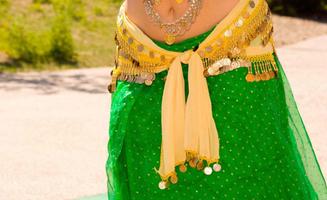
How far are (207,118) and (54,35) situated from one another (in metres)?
7.41

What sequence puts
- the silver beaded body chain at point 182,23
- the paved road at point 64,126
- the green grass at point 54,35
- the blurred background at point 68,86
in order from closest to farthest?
1. the silver beaded body chain at point 182,23
2. the paved road at point 64,126
3. the blurred background at point 68,86
4. the green grass at point 54,35

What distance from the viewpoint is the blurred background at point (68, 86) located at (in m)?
6.02

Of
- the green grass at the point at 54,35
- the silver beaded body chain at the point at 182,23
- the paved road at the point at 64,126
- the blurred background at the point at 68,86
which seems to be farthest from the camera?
the green grass at the point at 54,35

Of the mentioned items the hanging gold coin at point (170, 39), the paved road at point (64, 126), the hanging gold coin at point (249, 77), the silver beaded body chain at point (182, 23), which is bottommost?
the paved road at point (64, 126)

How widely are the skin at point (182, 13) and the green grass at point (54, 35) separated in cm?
651

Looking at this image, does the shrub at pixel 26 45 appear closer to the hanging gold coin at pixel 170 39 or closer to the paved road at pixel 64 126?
the paved road at pixel 64 126

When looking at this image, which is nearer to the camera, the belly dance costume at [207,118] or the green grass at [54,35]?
the belly dance costume at [207,118]

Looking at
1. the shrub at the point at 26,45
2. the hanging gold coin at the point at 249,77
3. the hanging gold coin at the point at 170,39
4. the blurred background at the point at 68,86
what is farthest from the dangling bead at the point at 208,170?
the shrub at the point at 26,45

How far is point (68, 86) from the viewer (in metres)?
9.05

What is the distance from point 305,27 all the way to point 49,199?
859 cm

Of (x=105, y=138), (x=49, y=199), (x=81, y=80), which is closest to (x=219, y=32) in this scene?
(x=49, y=199)

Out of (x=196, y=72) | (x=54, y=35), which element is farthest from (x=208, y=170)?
(x=54, y=35)

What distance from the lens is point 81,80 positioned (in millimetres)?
9383

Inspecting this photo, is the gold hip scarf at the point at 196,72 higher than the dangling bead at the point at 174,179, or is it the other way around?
the gold hip scarf at the point at 196,72
